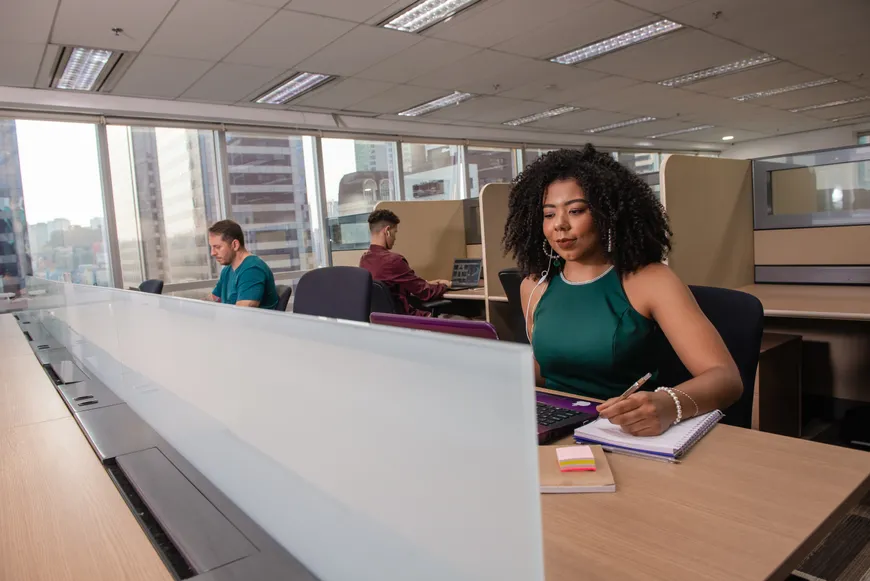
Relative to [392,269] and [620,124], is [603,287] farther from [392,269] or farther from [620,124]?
[620,124]

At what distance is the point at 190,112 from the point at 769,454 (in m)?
5.65

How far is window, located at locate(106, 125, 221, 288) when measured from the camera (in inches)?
209

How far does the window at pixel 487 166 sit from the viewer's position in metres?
7.79

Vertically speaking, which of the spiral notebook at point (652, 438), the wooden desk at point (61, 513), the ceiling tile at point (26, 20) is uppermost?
the ceiling tile at point (26, 20)

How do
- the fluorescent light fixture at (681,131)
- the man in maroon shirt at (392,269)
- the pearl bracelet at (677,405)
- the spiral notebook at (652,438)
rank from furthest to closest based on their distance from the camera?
the fluorescent light fixture at (681,131)
the man in maroon shirt at (392,269)
the pearl bracelet at (677,405)
the spiral notebook at (652,438)

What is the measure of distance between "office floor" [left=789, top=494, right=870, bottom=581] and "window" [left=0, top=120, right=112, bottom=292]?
206 inches

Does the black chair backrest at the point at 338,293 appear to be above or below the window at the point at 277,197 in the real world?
below

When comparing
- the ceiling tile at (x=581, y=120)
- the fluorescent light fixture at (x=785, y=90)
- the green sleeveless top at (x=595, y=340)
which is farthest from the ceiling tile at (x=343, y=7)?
the fluorescent light fixture at (x=785, y=90)

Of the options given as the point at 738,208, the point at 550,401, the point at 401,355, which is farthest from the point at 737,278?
the point at 401,355

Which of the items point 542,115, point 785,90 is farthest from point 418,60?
point 785,90

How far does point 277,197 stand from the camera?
247 inches

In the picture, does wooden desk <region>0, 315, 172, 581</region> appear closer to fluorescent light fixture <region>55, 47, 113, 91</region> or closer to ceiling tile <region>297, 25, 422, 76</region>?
ceiling tile <region>297, 25, 422, 76</region>

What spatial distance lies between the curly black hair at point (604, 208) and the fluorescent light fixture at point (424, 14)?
8.13ft

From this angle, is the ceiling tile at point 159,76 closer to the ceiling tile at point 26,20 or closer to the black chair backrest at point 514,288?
the ceiling tile at point 26,20
